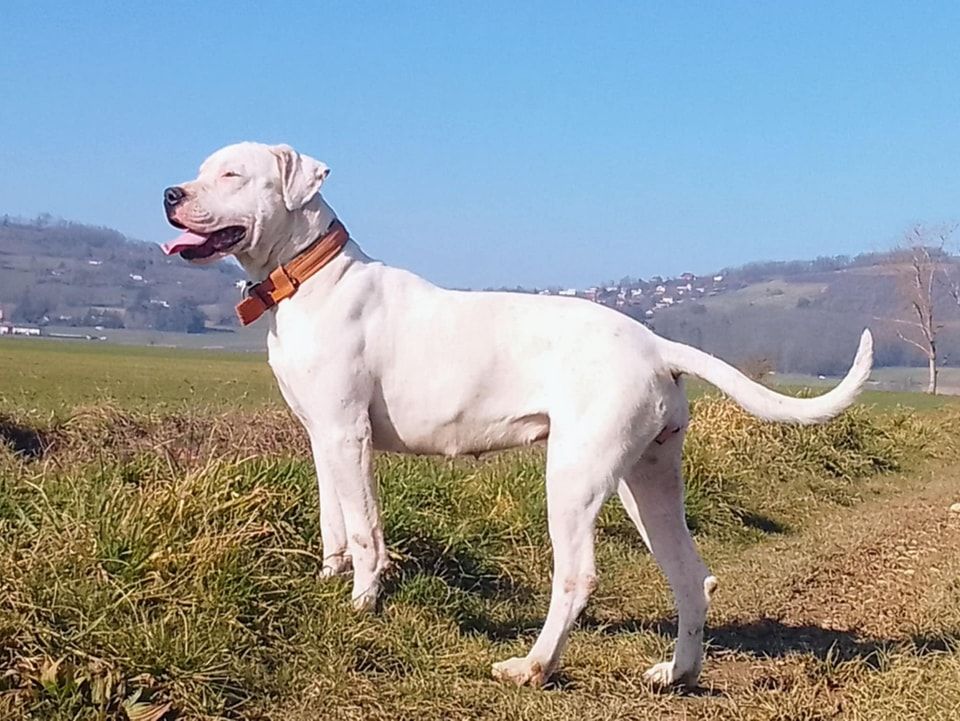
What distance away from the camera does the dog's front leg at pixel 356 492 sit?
5.04 meters

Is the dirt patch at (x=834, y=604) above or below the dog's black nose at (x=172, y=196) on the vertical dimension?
below

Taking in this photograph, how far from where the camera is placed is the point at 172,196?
196 inches

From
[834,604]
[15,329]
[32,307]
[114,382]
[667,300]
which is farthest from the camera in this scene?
[32,307]

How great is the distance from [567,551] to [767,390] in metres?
1.08

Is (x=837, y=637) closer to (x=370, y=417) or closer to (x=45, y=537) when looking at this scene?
(x=370, y=417)

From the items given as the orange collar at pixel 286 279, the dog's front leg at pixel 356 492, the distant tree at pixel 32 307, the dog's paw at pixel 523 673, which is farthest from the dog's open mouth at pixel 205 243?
the distant tree at pixel 32 307

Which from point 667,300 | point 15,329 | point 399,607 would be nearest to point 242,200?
point 399,607

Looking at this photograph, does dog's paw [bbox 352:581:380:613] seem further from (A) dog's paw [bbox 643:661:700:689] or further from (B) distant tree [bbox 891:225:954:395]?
(B) distant tree [bbox 891:225:954:395]

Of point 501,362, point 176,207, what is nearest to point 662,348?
point 501,362

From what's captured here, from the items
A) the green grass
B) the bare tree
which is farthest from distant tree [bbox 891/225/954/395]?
the green grass

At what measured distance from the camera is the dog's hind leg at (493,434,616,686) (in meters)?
4.80

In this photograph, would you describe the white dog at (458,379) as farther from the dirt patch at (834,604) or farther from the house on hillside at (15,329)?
the house on hillside at (15,329)

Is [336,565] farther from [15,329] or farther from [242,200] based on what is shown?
[15,329]

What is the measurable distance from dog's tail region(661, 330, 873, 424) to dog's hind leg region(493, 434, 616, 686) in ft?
2.01
